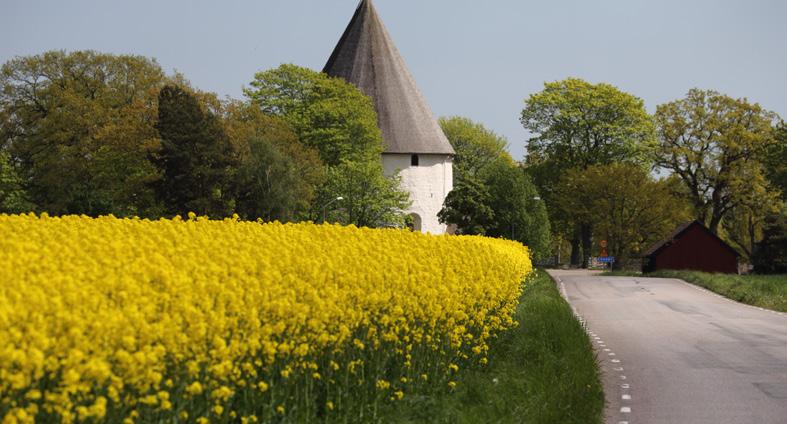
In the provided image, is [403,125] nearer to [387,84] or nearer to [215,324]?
[387,84]

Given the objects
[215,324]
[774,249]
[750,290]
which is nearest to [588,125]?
[774,249]

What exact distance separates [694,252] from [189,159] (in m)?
37.9

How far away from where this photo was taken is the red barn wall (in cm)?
8794

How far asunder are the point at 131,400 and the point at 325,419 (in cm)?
296

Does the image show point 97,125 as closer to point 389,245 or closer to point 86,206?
point 86,206

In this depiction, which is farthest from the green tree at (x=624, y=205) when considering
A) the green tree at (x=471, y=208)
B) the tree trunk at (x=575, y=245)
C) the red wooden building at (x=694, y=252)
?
the green tree at (x=471, y=208)

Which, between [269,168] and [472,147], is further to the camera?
[472,147]

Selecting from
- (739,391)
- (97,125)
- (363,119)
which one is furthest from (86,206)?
(739,391)

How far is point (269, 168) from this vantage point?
69.3m

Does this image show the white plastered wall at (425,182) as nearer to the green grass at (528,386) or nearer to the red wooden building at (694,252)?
the red wooden building at (694,252)

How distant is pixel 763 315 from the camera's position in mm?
37844

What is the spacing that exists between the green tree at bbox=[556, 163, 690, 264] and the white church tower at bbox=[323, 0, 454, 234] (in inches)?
441

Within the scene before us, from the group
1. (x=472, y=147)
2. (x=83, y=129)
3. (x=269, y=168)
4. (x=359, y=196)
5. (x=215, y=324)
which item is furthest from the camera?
(x=472, y=147)

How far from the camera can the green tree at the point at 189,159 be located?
69.0m
